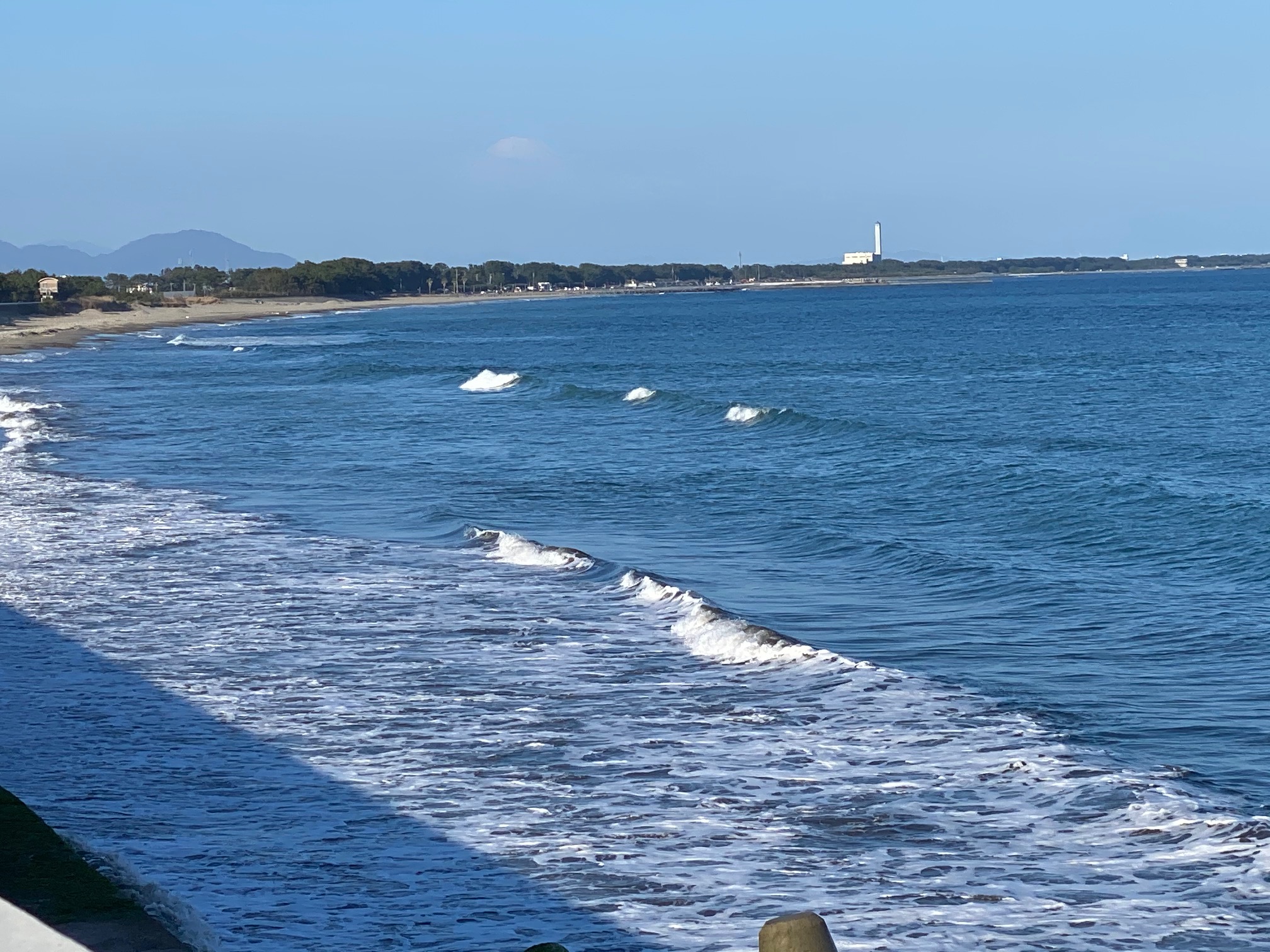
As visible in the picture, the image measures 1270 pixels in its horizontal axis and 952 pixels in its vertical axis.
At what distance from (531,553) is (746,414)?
2002cm

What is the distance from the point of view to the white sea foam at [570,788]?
7.09 meters

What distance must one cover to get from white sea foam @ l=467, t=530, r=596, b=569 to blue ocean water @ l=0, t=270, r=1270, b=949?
0.10m

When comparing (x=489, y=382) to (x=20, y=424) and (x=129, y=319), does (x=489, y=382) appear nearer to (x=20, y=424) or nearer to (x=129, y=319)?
(x=20, y=424)

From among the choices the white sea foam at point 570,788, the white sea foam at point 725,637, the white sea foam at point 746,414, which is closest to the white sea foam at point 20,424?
the white sea foam at point 746,414

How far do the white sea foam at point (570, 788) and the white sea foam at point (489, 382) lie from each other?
3694 centimetres

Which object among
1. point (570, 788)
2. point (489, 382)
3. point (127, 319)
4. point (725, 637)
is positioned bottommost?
point (570, 788)

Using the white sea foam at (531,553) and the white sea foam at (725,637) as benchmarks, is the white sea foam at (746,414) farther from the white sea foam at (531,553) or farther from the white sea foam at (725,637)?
the white sea foam at (725,637)

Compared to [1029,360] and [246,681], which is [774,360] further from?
[246,681]

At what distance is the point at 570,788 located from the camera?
903 cm

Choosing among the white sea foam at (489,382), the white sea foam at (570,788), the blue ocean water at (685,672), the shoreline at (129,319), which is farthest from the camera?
the shoreline at (129,319)

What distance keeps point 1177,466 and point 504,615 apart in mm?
16066

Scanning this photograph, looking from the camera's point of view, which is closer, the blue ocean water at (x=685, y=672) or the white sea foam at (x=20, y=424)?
the blue ocean water at (x=685, y=672)

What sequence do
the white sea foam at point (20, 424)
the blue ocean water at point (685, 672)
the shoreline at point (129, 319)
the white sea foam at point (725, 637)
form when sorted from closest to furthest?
the blue ocean water at point (685, 672) < the white sea foam at point (725, 637) < the white sea foam at point (20, 424) < the shoreline at point (129, 319)

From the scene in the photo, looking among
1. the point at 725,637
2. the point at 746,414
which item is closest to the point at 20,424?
the point at 746,414
